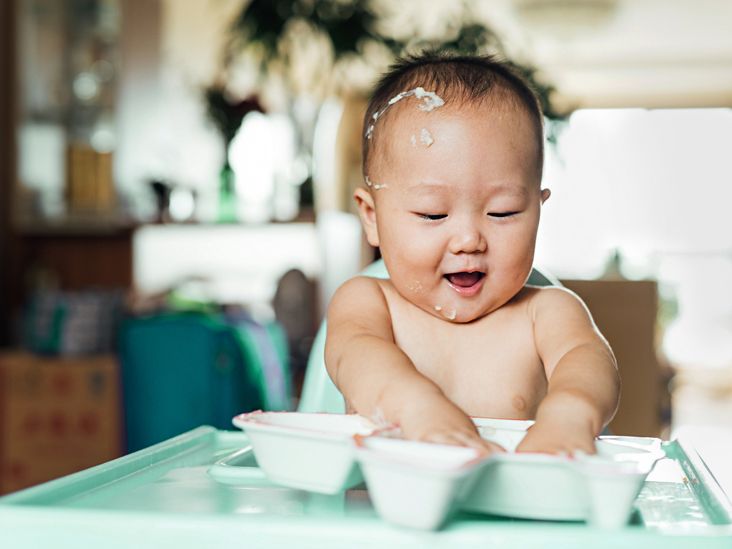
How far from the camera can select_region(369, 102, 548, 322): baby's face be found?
69cm

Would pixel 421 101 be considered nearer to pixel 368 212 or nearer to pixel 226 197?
pixel 368 212

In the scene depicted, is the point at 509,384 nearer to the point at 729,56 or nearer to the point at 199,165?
the point at 199,165

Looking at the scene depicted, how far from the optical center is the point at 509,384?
81 centimetres

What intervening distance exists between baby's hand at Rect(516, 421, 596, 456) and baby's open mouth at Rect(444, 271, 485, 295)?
0.21m

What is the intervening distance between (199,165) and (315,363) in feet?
9.94

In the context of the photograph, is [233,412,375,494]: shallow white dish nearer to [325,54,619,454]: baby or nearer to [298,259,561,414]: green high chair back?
[325,54,619,454]: baby

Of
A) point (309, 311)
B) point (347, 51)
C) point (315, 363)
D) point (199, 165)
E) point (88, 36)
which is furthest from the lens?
point (199, 165)

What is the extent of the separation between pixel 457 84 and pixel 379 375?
0.82 feet

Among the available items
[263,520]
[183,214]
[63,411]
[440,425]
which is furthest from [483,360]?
[183,214]

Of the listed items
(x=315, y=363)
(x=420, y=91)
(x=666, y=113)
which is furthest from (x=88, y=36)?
(x=666, y=113)

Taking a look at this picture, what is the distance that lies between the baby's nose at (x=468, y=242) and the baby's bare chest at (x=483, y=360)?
0.41 feet

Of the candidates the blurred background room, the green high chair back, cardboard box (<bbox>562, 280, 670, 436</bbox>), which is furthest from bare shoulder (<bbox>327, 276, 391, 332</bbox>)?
cardboard box (<bbox>562, 280, 670, 436</bbox>)

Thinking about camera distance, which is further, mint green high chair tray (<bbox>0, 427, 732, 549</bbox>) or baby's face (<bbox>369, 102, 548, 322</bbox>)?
baby's face (<bbox>369, 102, 548, 322</bbox>)

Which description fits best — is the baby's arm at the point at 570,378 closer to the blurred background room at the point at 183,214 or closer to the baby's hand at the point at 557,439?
the baby's hand at the point at 557,439
